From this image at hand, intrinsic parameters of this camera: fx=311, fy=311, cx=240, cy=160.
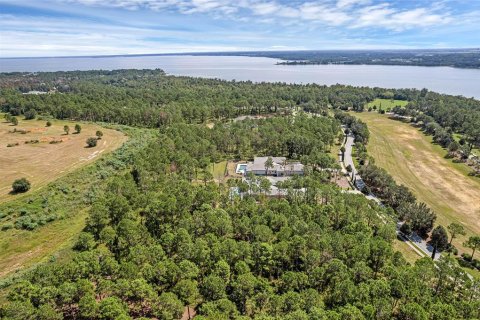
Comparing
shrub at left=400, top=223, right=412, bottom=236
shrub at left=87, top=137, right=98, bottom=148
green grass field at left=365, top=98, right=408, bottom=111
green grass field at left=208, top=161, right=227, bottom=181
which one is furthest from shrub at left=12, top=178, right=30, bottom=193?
green grass field at left=365, top=98, right=408, bottom=111

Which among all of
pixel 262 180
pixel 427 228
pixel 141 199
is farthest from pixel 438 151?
pixel 141 199

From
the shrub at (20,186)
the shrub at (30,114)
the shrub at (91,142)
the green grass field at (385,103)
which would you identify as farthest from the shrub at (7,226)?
the green grass field at (385,103)

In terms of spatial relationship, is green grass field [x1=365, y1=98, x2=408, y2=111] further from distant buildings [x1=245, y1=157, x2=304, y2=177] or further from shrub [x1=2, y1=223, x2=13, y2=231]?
shrub [x1=2, y1=223, x2=13, y2=231]

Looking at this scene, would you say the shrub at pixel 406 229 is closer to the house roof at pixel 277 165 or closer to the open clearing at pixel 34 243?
the house roof at pixel 277 165

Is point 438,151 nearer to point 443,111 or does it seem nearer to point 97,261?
point 443,111

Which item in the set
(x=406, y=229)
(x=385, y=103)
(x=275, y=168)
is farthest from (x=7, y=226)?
(x=385, y=103)

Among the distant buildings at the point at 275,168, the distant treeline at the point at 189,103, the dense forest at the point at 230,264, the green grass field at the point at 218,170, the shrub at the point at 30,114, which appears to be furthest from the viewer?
the shrub at the point at 30,114

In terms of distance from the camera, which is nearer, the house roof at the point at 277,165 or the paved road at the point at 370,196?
the paved road at the point at 370,196
